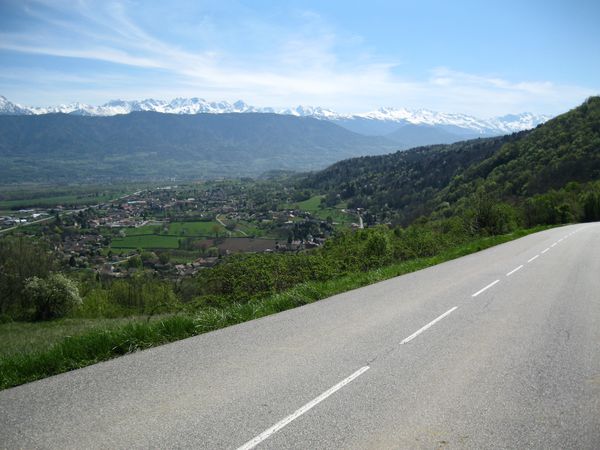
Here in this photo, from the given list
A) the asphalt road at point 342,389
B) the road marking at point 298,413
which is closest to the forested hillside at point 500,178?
the asphalt road at point 342,389

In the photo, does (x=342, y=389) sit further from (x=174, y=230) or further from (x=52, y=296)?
(x=174, y=230)

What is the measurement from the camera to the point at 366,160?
7298 inches

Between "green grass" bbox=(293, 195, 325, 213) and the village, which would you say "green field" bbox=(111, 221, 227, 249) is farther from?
"green grass" bbox=(293, 195, 325, 213)

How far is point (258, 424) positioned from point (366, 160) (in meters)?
186

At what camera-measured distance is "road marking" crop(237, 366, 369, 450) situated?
3.83 metres

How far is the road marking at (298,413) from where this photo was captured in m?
3.83

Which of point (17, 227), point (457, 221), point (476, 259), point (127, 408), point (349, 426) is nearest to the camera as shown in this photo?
point (349, 426)

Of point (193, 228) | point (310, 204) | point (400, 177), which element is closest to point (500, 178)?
point (400, 177)

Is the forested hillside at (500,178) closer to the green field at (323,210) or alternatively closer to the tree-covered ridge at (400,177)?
the tree-covered ridge at (400,177)

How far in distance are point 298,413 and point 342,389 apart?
0.78 m

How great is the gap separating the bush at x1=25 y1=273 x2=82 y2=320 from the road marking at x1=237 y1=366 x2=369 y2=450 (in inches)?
681

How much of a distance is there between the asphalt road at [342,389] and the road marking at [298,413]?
19mm

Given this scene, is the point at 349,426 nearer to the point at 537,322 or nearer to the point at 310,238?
the point at 537,322

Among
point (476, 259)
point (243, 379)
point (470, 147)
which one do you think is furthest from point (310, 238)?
point (470, 147)
